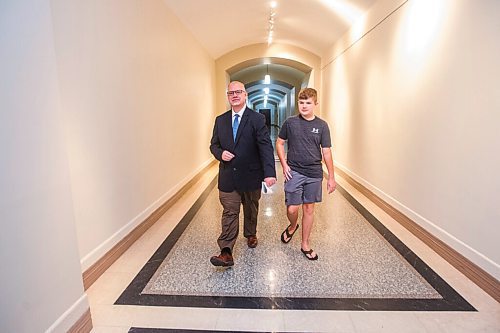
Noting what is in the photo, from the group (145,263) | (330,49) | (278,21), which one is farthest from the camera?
(330,49)

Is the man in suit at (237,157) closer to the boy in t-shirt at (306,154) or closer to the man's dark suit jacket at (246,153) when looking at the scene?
the man's dark suit jacket at (246,153)

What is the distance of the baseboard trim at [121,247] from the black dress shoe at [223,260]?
0.89 metres

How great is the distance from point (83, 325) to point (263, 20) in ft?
20.0

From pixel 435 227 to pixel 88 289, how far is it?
2.98 meters

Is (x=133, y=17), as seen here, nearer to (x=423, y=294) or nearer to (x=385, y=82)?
(x=385, y=82)

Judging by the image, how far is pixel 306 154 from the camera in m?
2.53

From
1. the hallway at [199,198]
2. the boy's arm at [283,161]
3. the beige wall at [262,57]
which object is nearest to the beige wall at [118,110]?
the hallway at [199,198]

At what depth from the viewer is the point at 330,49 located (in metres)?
7.11

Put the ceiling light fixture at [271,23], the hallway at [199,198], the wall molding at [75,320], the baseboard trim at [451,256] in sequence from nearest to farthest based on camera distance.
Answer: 1. the hallway at [199,198]
2. the wall molding at [75,320]
3. the baseboard trim at [451,256]
4. the ceiling light fixture at [271,23]

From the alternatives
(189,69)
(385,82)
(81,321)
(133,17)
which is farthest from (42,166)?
(189,69)

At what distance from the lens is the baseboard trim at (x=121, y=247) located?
2266 millimetres

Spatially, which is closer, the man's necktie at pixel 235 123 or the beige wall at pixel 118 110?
the beige wall at pixel 118 110

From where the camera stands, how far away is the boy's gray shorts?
8.40 ft

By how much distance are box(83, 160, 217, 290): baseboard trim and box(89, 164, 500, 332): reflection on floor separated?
62mm
